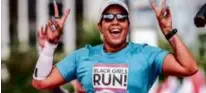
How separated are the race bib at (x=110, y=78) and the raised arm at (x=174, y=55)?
294 millimetres

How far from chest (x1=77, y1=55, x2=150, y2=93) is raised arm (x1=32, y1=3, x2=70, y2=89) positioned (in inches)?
7.6

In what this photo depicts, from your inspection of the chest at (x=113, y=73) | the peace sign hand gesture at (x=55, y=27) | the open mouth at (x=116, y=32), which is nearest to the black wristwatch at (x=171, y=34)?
the chest at (x=113, y=73)

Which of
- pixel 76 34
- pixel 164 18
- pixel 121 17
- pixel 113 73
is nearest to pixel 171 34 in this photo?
pixel 164 18

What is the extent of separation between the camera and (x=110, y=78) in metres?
6.31

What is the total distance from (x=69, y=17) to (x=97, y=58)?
0.38 m

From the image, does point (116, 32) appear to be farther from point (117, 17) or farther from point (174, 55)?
point (174, 55)

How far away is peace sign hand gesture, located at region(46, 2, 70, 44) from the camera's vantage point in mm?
6484

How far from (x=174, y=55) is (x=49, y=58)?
91 centimetres

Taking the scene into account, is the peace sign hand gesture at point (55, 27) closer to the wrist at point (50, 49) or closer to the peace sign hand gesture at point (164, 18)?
the wrist at point (50, 49)

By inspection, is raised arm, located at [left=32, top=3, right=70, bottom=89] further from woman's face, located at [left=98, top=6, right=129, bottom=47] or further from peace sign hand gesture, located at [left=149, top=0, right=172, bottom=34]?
peace sign hand gesture, located at [left=149, top=0, right=172, bottom=34]

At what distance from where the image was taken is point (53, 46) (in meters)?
6.48

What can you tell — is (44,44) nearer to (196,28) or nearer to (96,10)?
(96,10)

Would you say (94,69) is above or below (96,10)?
below

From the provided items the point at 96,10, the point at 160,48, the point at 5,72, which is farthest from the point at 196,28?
the point at 5,72
